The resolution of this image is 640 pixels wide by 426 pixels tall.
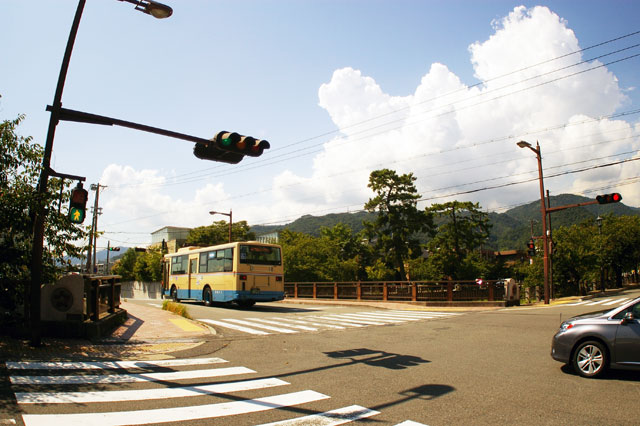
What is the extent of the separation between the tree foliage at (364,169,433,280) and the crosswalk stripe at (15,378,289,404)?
36.5m

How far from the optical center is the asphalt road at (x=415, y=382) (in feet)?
15.9

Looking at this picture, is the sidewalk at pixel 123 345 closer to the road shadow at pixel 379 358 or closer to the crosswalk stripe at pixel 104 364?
the crosswalk stripe at pixel 104 364

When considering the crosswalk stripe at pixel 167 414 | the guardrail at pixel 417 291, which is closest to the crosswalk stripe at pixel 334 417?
the crosswalk stripe at pixel 167 414

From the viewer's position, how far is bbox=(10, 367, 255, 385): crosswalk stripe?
5910 millimetres

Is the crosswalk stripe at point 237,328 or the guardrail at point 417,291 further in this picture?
the guardrail at point 417,291

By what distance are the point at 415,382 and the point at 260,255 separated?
16206mm

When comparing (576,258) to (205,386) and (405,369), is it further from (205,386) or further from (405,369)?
(205,386)

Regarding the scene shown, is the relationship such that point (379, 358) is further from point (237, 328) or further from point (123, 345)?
point (237, 328)

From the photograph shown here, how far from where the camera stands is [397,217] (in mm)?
42031

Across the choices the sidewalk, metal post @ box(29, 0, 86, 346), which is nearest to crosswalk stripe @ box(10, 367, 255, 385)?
the sidewalk

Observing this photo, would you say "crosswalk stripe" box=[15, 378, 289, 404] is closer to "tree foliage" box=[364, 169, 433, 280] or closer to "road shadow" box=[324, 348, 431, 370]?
"road shadow" box=[324, 348, 431, 370]

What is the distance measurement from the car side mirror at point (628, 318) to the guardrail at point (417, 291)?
1814 centimetres

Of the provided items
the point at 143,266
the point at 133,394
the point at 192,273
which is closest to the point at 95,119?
the point at 133,394

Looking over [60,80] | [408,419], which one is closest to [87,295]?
[60,80]
